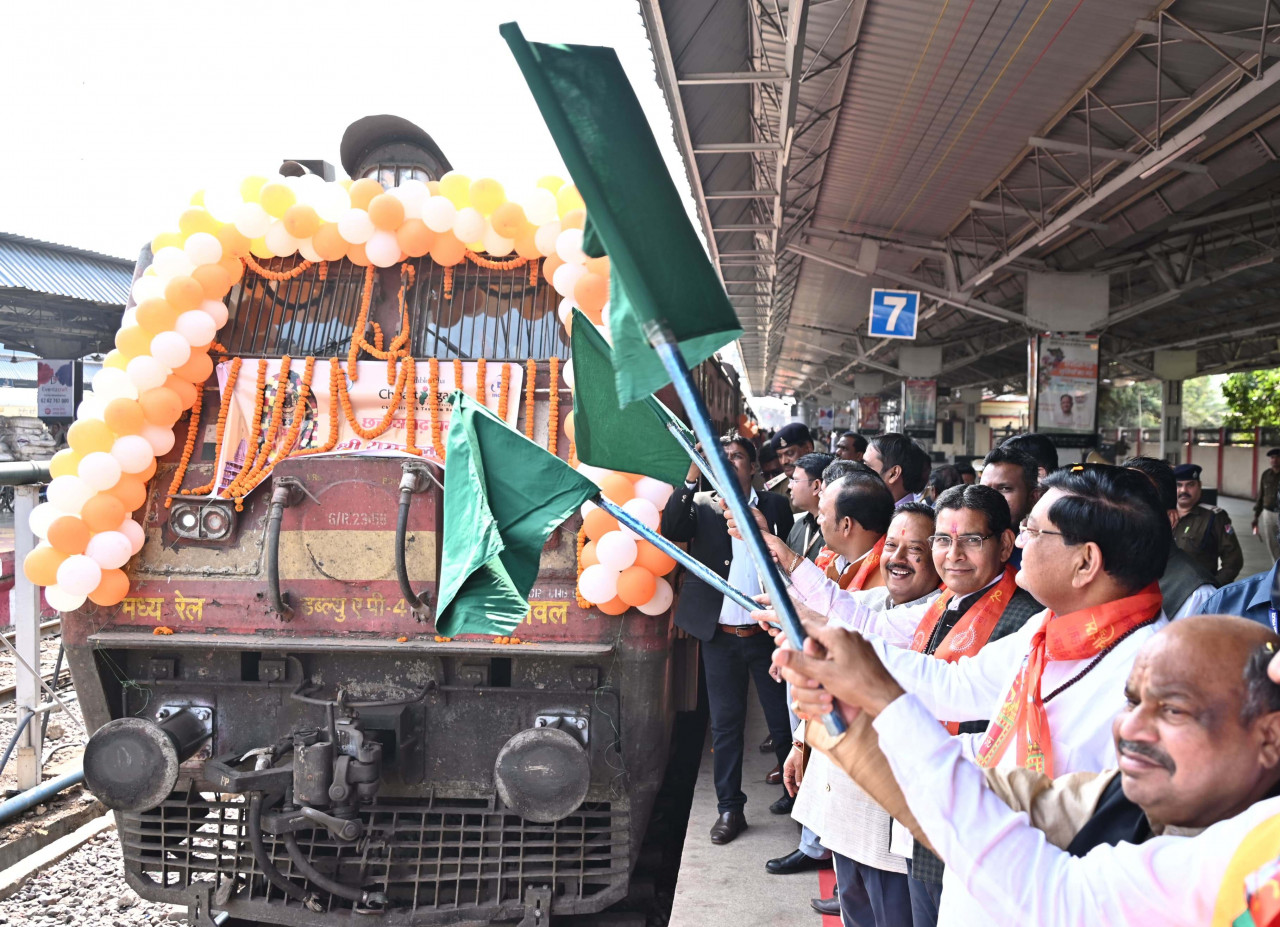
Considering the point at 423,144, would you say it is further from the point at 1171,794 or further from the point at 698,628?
the point at 1171,794

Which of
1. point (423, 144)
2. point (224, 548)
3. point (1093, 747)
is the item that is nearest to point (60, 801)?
point (224, 548)

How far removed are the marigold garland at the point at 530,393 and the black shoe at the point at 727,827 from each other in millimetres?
2063

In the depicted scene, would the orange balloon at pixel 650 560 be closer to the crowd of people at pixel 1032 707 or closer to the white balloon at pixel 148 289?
the crowd of people at pixel 1032 707

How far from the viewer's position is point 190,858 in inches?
158

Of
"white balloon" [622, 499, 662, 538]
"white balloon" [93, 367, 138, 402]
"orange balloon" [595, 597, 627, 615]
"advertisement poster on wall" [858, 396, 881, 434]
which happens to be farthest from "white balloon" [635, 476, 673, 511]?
"advertisement poster on wall" [858, 396, 881, 434]

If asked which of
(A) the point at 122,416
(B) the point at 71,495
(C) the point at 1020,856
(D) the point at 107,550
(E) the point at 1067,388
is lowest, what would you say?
(C) the point at 1020,856

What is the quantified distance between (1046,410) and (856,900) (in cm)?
1256

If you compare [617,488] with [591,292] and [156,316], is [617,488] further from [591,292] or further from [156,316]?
[156,316]

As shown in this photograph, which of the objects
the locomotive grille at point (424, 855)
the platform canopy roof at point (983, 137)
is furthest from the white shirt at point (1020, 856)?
the platform canopy roof at point (983, 137)

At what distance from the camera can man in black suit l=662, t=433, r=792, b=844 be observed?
4609 millimetres

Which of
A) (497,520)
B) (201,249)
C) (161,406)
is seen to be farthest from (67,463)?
(497,520)

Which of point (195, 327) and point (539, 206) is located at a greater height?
point (539, 206)

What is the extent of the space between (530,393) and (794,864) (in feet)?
Result: 7.90

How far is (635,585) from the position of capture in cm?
388
